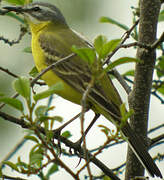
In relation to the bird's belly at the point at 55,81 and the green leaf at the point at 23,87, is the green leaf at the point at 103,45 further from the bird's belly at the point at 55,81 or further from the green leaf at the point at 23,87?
the bird's belly at the point at 55,81

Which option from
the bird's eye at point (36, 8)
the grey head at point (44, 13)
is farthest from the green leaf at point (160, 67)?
the bird's eye at point (36, 8)

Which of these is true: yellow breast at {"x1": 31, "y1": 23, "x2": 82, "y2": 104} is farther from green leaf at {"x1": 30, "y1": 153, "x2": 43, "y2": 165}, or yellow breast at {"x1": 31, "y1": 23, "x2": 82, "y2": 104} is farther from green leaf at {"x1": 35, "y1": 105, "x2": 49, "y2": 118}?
green leaf at {"x1": 35, "y1": 105, "x2": 49, "y2": 118}

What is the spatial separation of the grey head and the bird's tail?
2.94 m

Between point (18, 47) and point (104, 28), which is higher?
point (104, 28)

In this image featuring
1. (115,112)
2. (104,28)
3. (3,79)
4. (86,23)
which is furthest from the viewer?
(104,28)

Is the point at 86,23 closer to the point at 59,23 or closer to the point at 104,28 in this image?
the point at 104,28

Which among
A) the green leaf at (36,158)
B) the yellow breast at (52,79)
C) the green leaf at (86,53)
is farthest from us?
the yellow breast at (52,79)

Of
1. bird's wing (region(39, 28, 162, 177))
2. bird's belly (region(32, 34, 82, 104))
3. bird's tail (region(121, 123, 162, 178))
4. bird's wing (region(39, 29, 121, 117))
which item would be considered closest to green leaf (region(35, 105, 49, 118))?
bird's wing (region(39, 28, 162, 177))

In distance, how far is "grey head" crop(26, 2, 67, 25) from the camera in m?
6.09

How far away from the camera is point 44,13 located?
629 cm

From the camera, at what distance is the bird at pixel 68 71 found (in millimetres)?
3822

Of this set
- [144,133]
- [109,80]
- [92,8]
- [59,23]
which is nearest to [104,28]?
[92,8]

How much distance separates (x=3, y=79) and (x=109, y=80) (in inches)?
165

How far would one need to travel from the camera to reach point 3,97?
2.65 meters
